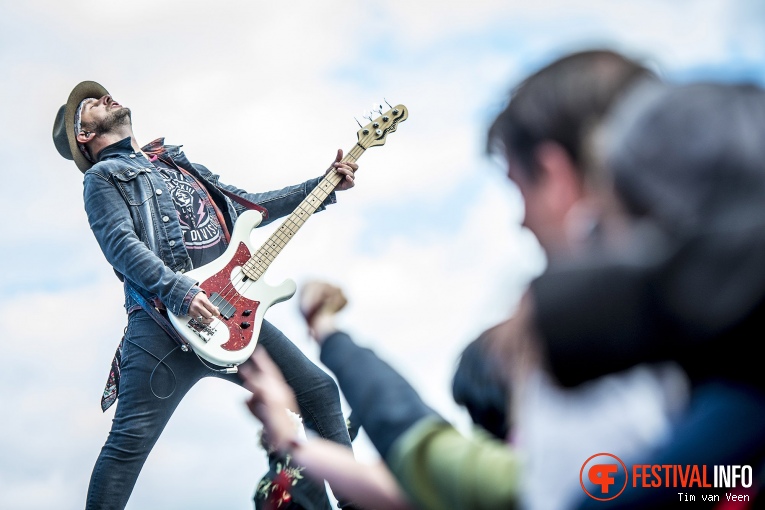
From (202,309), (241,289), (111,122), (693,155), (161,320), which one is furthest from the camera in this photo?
(111,122)

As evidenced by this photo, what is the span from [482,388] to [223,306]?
2396mm

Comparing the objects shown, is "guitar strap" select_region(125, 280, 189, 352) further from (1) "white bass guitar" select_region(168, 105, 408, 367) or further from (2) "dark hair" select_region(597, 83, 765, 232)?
(2) "dark hair" select_region(597, 83, 765, 232)

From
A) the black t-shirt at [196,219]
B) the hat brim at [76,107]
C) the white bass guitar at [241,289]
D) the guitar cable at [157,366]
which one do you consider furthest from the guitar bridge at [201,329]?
the hat brim at [76,107]

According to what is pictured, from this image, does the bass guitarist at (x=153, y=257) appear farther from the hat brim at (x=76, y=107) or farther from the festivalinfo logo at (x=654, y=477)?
the festivalinfo logo at (x=654, y=477)

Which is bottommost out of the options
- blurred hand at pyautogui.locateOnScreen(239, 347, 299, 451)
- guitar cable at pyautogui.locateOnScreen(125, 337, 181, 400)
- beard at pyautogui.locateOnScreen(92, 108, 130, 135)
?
blurred hand at pyautogui.locateOnScreen(239, 347, 299, 451)

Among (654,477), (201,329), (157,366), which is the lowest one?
(654,477)

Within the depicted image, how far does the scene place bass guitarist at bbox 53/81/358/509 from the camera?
11.0ft

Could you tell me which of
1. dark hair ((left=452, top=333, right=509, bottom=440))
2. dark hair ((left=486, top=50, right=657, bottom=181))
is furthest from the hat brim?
dark hair ((left=486, top=50, right=657, bottom=181))

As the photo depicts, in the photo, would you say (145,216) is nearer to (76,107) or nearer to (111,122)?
(111,122)

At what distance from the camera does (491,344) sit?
1.15 m

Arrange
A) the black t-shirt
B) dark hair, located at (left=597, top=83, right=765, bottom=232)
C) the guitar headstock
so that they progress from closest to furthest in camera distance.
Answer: dark hair, located at (left=597, top=83, right=765, bottom=232) → the black t-shirt → the guitar headstock

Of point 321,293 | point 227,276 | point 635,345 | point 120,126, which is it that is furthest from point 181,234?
point 635,345

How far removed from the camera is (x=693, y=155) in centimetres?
81

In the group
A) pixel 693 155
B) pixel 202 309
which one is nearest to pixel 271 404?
pixel 693 155
